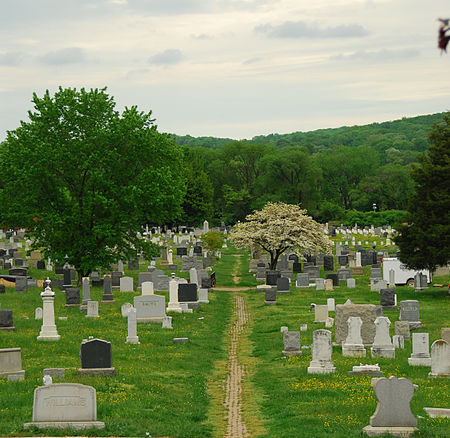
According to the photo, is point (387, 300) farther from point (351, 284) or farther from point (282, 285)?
point (351, 284)

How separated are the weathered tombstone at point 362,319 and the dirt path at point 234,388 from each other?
321 centimetres

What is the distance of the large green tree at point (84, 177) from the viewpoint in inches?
1711

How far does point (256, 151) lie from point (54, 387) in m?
111

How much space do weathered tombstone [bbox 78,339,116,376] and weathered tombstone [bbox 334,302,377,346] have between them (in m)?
8.01

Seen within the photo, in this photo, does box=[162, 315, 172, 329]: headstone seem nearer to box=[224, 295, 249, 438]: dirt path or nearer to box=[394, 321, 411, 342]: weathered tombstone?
box=[224, 295, 249, 438]: dirt path

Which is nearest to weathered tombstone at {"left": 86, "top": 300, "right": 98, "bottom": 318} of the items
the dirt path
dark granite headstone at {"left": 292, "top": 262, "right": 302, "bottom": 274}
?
the dirt path

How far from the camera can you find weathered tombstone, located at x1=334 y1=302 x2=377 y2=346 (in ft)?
80.9

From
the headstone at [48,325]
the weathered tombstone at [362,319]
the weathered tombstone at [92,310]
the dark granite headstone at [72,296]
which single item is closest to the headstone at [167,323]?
the weathered tombstone at [92,310]

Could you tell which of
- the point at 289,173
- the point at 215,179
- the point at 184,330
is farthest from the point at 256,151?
the point at 184,330

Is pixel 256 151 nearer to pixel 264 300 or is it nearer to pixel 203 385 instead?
pixel 264 300

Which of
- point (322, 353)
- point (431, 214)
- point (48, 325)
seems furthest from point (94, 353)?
point (431, 214)

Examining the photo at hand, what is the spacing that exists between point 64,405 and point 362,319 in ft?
40.5

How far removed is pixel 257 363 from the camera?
77.4ft

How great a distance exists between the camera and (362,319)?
24859mm
